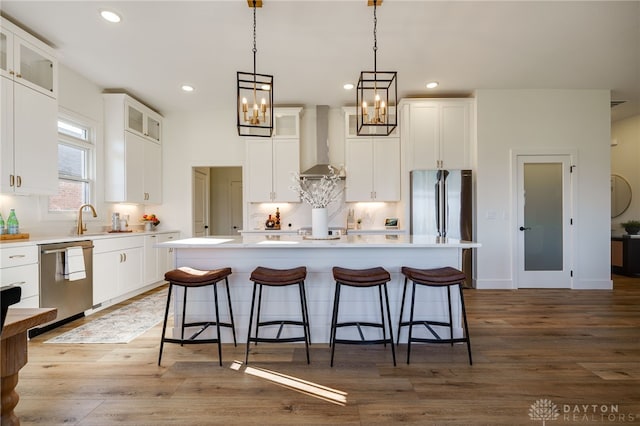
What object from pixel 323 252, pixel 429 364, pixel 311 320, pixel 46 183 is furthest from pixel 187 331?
pixel 46 183

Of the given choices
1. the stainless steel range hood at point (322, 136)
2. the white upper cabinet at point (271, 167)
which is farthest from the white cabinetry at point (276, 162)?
the stainless steel range hood at point (322, 136)

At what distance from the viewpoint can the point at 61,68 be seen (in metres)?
3.95

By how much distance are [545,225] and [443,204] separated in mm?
1651

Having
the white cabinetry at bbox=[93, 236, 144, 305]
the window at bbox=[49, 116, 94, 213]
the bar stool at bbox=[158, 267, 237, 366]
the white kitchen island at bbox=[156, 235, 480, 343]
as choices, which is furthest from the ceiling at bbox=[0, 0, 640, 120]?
the bar stool at bbox=[158, 267, 237, 366]

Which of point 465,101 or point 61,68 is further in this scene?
point 465,101

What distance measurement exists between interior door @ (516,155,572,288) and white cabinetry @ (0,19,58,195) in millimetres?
6253

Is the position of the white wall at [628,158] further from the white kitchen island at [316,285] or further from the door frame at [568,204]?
the white kitchen island at [316,285]

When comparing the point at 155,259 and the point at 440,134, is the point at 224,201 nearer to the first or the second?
the point at 155,259

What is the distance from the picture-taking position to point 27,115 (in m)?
3.15

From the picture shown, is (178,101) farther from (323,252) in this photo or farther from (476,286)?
(476,286)

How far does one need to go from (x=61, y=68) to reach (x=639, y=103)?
903 centimetres

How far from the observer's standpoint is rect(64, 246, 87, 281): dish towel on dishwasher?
10.5 feet

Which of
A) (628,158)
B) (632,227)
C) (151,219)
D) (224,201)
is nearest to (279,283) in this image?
(151,219)

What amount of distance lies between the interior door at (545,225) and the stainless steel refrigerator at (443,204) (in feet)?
2.77
